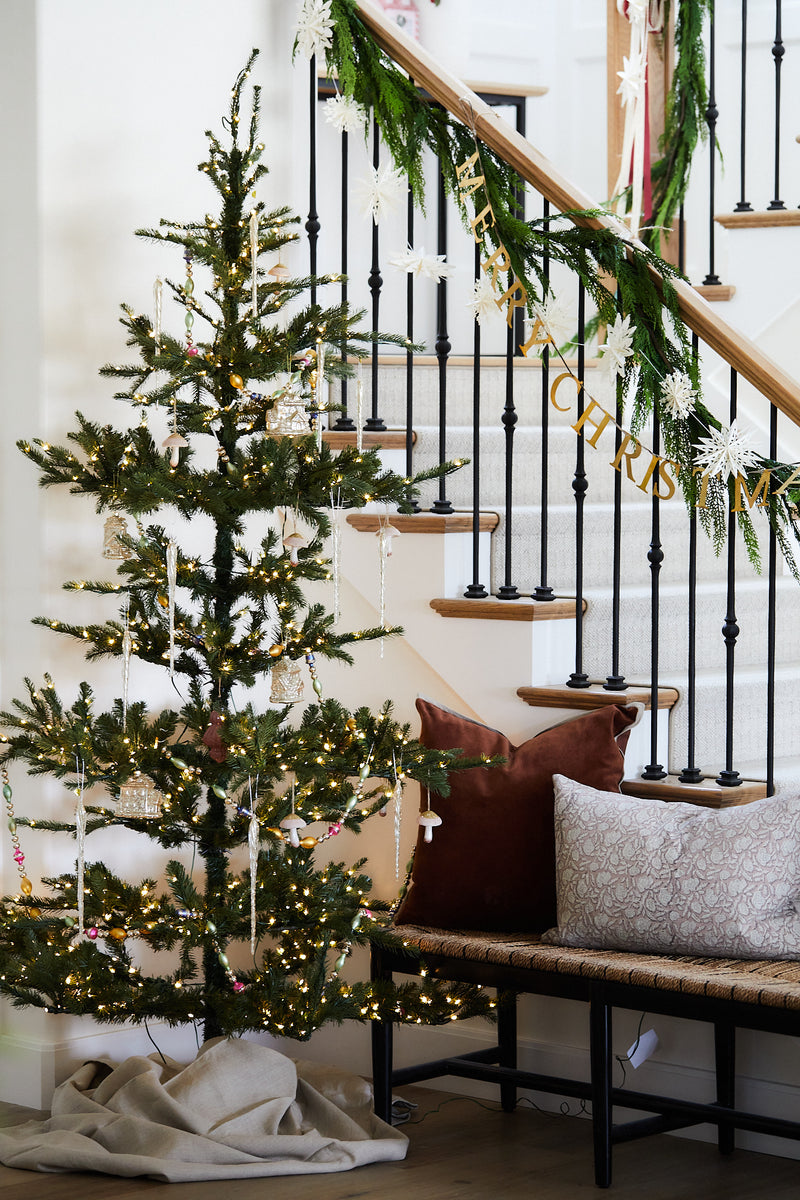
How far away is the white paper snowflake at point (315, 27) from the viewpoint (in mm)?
3346

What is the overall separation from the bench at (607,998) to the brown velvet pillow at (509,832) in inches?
2.0

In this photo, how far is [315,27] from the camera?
334 cm

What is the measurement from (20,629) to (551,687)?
1119 mm

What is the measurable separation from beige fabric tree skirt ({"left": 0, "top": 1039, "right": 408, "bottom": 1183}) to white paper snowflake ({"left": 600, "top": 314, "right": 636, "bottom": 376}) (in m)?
1.49

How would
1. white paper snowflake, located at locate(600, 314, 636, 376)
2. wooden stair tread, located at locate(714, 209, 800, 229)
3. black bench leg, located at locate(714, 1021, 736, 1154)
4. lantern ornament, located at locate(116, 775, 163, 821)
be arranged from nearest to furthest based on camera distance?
1. lantern ornament, located at locate(116, 775, 163, 821)
2. black bench leg, located at locate(714, 1021, 736, 1154)
3. white paper snowflake, located at locate(600, 314, 636, 376)
4. wooden stair tread, located at locate(714, 209, 800, 229)

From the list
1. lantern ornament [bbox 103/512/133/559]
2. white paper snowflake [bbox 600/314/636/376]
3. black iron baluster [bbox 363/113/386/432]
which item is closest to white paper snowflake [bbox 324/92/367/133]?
black iron baluster [bbox 363/113/386/432]

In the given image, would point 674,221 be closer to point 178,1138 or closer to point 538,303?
point 538,303

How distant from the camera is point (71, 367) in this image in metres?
3.19

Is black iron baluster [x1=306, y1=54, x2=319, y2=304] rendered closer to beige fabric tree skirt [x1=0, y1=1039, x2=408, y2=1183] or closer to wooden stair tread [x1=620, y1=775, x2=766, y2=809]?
wooden stair tread [x1=620, y1=775, x2=766, y2=809]

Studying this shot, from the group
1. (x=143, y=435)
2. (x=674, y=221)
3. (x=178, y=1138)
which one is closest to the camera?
(x=178, y=1138)

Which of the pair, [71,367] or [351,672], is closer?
[71,367]

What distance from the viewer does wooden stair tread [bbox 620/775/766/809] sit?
2.99 metres

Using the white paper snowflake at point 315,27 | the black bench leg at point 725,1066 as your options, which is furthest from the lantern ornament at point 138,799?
the white paper snowflake at point 315,27

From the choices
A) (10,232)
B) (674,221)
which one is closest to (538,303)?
(10,232)
